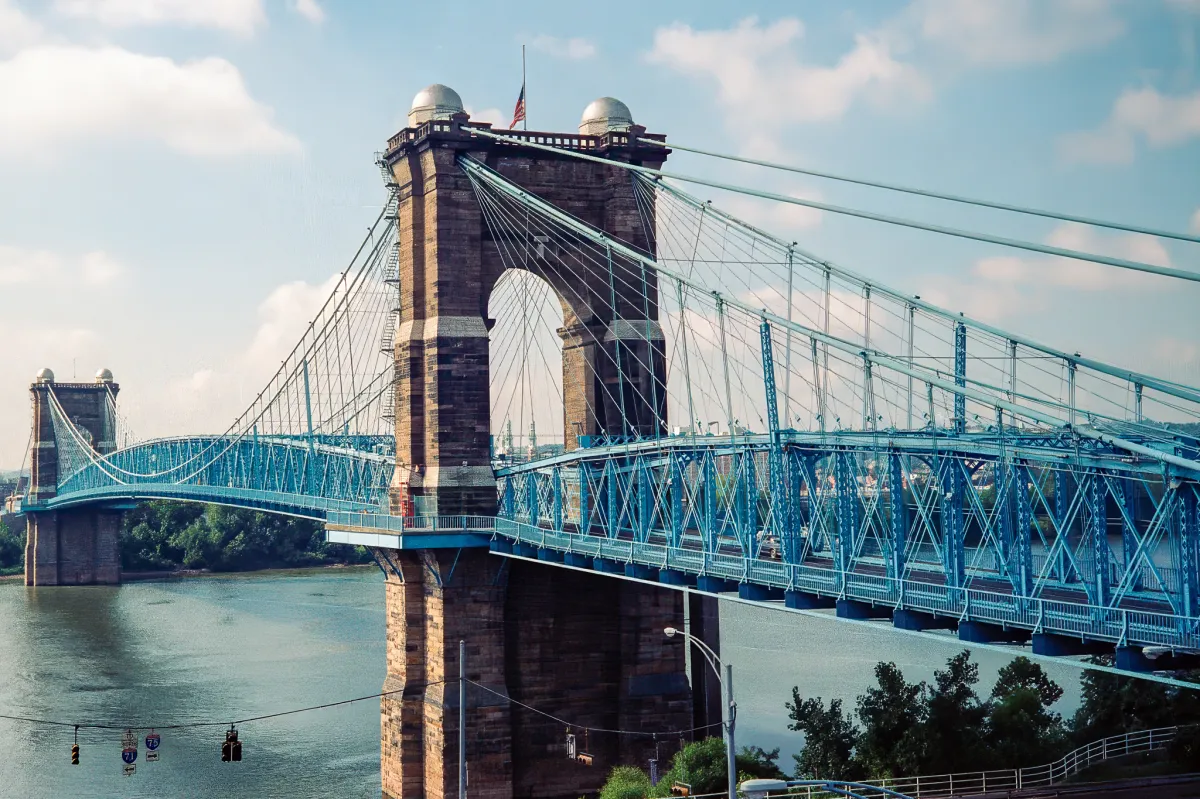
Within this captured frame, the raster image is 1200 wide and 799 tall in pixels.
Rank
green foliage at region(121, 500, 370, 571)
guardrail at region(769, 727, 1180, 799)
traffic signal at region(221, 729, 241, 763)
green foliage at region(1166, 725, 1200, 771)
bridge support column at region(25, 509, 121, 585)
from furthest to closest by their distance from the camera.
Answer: green foliage at region(121, 500, 370, 571)
bridge support column at region(25, 509, 121, 585)
green foliage at region(1166, 725, 1200, 771)
guardrail at region(769, 727, 1180, 799)
traffic signal at region(221, 729, 241, 763)

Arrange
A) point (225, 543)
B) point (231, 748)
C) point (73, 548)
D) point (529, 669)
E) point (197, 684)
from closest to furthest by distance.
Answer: point (231, 748)
point (529, 669)
point (197, 684)
point (73, 548)
point (225, 543)

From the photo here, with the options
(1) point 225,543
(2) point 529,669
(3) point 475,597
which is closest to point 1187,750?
(2) point 529,669

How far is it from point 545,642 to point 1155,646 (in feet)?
86.6

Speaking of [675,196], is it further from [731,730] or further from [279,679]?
[279,679]

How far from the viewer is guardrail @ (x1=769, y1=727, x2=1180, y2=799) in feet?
120

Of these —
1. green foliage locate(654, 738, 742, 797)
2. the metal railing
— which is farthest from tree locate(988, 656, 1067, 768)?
the metal railing

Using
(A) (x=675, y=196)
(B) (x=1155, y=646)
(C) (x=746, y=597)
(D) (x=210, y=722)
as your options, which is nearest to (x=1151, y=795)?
(C) (x=746, y=597)

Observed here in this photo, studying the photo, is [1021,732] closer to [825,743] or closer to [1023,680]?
[1023,680]

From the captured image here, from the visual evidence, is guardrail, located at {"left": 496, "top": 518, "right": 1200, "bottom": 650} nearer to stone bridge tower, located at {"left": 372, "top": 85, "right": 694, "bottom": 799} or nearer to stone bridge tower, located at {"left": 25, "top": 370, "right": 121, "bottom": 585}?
stone bridge tower, located at {"left": 372, "top": 85, "right": 694, "bottom": 799}

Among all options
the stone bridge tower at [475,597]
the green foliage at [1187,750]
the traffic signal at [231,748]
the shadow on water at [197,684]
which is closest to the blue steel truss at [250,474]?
the stone bridge tower at [475,597]

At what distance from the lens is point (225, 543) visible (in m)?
130

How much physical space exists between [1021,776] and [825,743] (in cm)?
541

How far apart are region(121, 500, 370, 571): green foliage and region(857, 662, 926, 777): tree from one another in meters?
92.0

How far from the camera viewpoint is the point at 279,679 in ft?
219
